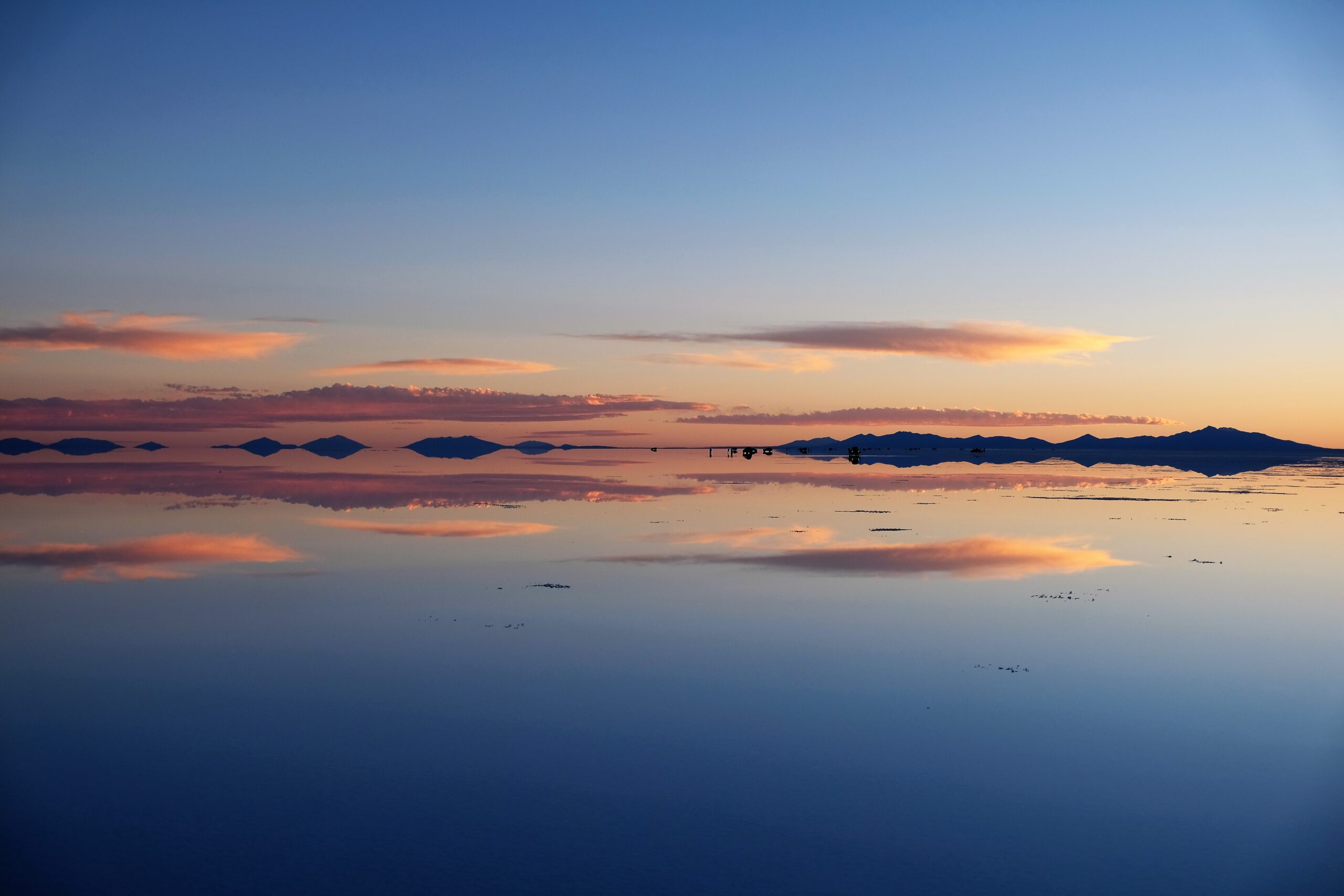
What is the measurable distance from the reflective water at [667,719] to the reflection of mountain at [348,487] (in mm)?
21702

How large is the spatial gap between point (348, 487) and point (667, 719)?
60.0 m

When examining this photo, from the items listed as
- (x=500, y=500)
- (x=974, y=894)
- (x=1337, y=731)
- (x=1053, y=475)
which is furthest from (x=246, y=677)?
(x=1053, y=475)

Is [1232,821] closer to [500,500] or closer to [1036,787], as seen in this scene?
[1036,787]

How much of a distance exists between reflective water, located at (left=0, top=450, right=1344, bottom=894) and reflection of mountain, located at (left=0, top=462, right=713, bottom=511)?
2170cm

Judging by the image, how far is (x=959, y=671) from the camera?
55.1ft

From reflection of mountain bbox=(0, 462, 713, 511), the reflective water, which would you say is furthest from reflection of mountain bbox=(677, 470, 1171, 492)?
the reflective water

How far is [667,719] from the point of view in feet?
45.9

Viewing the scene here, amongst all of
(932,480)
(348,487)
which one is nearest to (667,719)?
(348,487)

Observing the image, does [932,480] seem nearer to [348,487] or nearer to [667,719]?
[348,487]

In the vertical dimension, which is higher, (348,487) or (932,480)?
(932,480)

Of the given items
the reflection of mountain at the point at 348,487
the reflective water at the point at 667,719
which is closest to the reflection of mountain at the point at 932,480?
the reflection of mountain at the point at 348,487

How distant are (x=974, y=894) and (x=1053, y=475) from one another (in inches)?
3665

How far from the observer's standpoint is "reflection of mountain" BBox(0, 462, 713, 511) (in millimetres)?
54750

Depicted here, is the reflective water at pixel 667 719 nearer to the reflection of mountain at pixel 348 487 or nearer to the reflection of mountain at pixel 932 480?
the reflection of mountain at pixel 348 487
